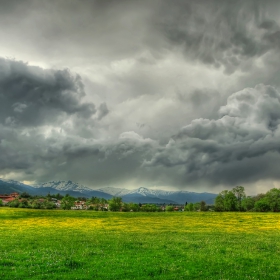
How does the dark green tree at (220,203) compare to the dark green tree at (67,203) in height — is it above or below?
above

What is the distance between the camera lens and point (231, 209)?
161250 millimetres

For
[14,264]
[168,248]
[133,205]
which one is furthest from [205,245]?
[133,205]

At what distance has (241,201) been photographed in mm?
166250

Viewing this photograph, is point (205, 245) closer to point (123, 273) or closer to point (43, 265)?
point (123, 273)

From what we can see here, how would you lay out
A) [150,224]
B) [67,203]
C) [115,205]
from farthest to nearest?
[115,205] < [67,203] < [150,224]

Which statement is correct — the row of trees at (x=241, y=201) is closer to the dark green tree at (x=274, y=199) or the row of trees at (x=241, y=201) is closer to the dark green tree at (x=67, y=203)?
the dark green tree at (x=274, y=199)

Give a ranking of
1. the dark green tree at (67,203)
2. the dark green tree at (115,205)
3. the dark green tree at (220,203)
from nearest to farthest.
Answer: the dark green tree at (220,203) → the dark green tree at (67,203) → the dark green tree at (115,205)

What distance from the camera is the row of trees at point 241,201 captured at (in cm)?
14825

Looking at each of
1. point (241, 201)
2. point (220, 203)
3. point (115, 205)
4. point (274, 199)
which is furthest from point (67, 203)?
point (274, 199)

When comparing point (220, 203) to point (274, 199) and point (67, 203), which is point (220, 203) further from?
point (67, 203)

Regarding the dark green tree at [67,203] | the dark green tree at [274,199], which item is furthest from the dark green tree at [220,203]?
the dark green tree at [67,203]

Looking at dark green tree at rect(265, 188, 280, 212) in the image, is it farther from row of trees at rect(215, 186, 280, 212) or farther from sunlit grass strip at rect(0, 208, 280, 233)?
sunlit grass strip at rect(0, 208, 280, 233)

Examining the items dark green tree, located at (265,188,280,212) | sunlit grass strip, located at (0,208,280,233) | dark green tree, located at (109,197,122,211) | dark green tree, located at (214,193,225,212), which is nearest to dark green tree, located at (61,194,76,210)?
dark green tree, located at (109,197,122,211)

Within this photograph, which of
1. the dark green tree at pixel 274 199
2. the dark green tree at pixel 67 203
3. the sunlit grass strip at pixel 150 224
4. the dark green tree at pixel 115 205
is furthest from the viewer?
the dark green tree at pixel 115 205
